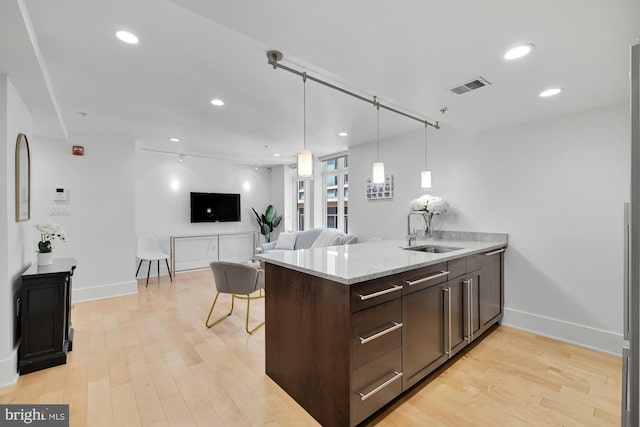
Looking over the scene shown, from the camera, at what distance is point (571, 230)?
2.82 meters

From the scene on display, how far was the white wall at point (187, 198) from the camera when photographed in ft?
18.4

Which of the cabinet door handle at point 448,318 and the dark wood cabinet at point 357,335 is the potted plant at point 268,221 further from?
the cabinet door handle at point 448,318

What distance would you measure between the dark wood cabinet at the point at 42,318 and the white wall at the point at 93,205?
190 cm

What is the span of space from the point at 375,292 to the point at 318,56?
146 cm

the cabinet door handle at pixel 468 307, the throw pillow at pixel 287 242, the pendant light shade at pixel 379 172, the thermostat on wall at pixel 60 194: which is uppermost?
the pendant light shade at pixel 379 172

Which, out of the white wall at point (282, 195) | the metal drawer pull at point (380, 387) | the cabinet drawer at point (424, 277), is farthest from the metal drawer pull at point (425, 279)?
the white wall at point (282, 195)

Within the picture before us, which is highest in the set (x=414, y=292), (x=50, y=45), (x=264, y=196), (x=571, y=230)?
(x=50, y=45)

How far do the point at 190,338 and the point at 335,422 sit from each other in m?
1.86

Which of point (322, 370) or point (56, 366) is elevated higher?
point (322, 370)

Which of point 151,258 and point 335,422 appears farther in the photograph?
point 151,258

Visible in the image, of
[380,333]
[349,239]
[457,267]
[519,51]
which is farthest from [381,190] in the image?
[380,333]

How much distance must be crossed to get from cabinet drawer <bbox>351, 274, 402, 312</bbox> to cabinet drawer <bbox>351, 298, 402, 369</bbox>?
3cm

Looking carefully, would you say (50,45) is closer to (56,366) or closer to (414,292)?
(56,366)

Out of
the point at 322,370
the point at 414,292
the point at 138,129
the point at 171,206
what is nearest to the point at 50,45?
the point at 138,129
